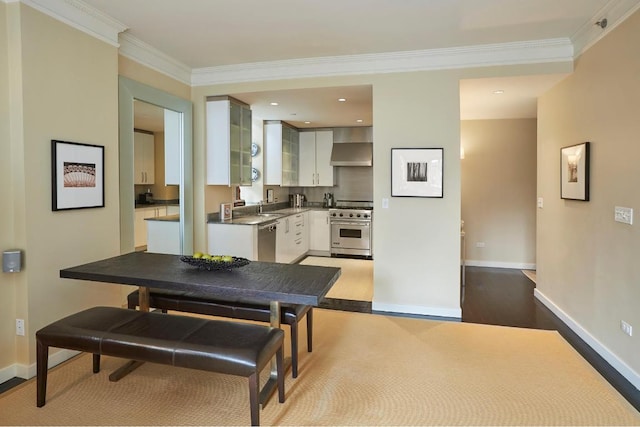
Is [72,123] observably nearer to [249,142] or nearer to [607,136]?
[249,142]

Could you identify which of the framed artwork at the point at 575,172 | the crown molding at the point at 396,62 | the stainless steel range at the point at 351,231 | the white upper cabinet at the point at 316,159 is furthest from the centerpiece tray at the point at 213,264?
the white upper cabinet at the point at 316,159

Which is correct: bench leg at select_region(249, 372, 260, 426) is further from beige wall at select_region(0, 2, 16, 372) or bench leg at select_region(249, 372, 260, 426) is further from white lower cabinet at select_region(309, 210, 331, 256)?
white lower cabinet at select_region(309, 210, 331, 256)

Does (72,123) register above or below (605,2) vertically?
below

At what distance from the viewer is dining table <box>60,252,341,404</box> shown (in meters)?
2.12

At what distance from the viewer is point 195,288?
222 cm

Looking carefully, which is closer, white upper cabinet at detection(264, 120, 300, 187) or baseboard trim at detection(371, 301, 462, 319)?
baseboard trim at detection(371, 301, 462, 319)

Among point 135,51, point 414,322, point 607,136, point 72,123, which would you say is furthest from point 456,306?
point 135,51

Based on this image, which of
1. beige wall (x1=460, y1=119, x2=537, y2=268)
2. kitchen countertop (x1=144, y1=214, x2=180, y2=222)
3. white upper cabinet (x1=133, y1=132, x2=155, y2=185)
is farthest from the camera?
beige wall (x1=460, y1=119, x2=537, y2=268)

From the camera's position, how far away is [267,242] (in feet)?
16.4

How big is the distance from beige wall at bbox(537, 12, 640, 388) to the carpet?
1.39 ft

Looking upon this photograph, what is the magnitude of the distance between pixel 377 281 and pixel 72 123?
308 cm

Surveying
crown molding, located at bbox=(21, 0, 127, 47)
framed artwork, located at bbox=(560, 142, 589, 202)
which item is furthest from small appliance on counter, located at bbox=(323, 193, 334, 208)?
crown molding, located at bbox=(21, 0, 127, 47)

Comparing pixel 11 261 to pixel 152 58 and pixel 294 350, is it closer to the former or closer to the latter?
pixel 294 350

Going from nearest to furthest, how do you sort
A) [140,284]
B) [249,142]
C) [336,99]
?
[140,284] < [336,99] < [249,142]
